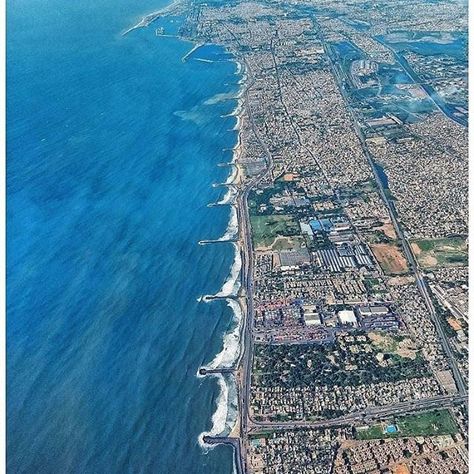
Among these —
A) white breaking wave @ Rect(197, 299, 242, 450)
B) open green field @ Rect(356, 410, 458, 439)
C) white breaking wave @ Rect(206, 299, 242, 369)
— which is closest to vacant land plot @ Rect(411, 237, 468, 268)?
open green field @ Rect(356, 410, 458, 439)

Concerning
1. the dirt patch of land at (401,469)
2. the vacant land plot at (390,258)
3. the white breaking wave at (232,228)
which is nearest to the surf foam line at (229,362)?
the white breaking wave at (232,228)

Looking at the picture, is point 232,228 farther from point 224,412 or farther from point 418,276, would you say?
point 224,412

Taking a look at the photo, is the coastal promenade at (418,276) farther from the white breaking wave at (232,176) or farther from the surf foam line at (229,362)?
the white breaking wave at (232,176)

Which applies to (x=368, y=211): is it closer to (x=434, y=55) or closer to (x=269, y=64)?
(x=269, y=64)

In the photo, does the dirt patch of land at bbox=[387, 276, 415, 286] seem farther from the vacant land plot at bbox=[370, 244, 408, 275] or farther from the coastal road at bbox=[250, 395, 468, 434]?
the coastal road at bbox=[250, 395, 468, 434]

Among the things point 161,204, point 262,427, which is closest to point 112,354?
point 262,427

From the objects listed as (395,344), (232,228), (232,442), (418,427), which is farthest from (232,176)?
(418,427)
